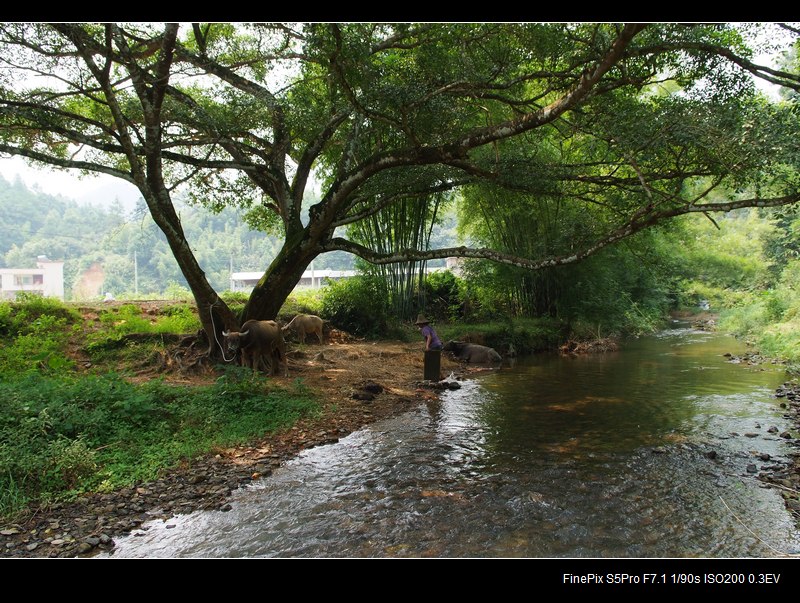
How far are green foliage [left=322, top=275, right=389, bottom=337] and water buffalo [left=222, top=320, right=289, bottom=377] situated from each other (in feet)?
17.8

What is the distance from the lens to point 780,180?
666 centimetres

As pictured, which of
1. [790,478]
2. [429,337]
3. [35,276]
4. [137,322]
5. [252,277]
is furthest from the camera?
[252,277]

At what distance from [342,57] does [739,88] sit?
528cm

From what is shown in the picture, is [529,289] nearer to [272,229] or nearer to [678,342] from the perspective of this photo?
[678,342]

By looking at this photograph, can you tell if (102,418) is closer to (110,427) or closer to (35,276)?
(110,427)

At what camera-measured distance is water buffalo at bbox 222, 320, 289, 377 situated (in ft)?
27.6

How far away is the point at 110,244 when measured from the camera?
41.0 metres

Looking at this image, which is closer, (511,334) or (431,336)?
(431,336)

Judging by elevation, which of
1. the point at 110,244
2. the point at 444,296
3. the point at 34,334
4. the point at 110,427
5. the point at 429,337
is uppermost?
the point at 110,244

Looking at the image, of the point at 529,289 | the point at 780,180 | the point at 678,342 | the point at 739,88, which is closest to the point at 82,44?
the point at 739,88

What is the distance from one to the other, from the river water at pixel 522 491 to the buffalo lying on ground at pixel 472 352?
13.9 feet

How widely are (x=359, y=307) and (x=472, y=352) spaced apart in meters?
3.57

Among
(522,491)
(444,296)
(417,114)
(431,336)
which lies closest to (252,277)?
(444,296)

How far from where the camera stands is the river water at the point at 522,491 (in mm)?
3865
